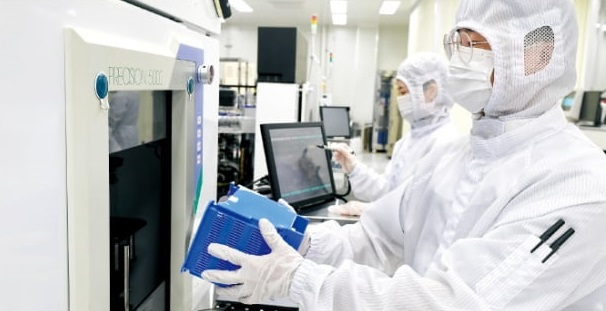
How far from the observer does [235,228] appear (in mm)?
810

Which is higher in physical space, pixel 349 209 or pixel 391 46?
pixel 391 46

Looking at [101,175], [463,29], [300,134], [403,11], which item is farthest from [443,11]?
[101,175]

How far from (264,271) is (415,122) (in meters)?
1.81

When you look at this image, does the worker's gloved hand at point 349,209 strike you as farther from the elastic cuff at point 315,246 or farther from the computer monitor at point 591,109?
the computer monitor at point 591,109

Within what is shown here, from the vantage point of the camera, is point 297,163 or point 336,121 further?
point 336,121

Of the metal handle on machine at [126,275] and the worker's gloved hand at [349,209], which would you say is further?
the worker's gloved hand at [349,209]

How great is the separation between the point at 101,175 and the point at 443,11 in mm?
5327

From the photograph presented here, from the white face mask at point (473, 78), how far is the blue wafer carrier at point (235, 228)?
512mm

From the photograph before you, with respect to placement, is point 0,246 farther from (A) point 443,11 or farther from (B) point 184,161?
(A) point 443,11

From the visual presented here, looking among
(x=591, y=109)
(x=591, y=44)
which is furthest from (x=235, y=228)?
(x=591, y=44)

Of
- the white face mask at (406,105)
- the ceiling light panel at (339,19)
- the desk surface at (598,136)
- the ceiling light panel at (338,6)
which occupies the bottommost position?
the desk surface at (598,136)

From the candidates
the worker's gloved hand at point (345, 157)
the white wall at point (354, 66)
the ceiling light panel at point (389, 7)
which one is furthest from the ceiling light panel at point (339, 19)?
the worker's gloved hand at point (345, 157)

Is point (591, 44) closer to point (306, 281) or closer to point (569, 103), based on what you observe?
point (569, 103)

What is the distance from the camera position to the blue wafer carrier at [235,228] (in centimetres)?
78
